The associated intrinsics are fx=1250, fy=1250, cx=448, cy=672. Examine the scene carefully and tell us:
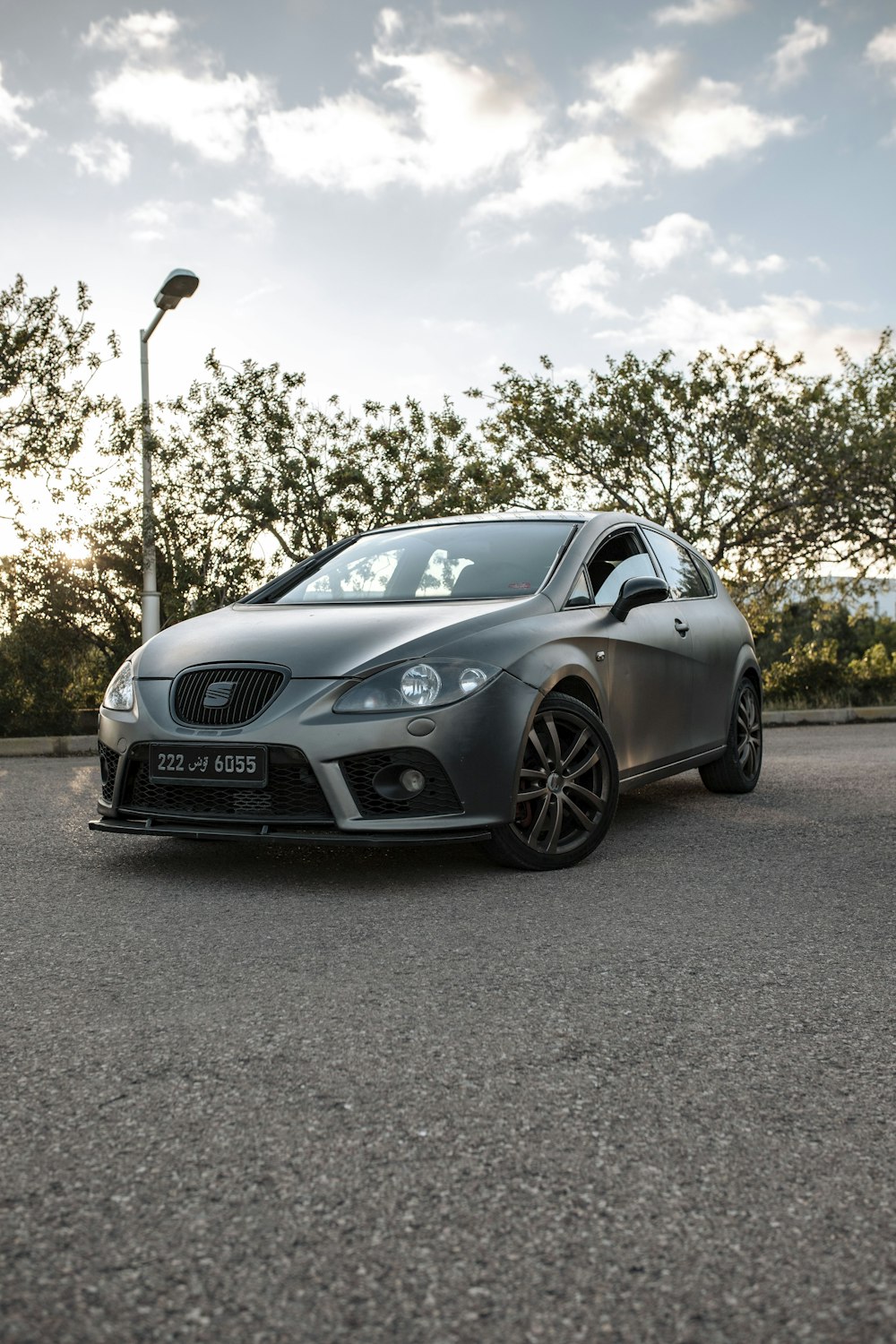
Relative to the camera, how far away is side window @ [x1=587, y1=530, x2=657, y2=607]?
20.7ft

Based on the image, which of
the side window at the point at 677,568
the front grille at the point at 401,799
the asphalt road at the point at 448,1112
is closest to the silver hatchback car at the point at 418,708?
the front grille at the point at 401,799

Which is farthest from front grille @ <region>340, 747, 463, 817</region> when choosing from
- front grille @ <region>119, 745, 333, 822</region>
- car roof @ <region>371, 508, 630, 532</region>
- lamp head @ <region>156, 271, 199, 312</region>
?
lamp head @ <region>156, 271, 199, 312</region>

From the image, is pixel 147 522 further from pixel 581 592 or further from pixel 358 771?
pixel 358 771

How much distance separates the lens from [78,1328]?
5.90 ft

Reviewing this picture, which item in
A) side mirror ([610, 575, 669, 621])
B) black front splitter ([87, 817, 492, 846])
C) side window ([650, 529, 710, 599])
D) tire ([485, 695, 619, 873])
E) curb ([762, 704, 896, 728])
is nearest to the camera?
black front splitter ([87, 817, 492, 846])

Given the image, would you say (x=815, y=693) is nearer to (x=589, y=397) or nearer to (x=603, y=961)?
(x=589, y=397)

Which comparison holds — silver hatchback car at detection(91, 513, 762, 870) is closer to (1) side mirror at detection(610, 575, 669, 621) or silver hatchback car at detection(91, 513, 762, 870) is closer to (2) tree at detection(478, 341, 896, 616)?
(1) side mirror at detection(610, 575, 669, 621)

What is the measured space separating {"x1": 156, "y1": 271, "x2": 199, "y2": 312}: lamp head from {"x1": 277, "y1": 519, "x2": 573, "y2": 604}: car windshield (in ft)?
25.1

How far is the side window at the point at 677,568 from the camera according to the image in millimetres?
7285

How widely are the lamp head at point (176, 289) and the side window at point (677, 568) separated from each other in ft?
25.8

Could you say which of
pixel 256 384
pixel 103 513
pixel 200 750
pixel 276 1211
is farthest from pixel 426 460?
pixel 276 1211

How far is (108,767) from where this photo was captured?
554cm

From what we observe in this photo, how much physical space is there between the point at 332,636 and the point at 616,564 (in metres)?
1.93

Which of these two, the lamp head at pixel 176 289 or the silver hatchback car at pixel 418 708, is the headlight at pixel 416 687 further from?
the lamp head at pixel 176 289
